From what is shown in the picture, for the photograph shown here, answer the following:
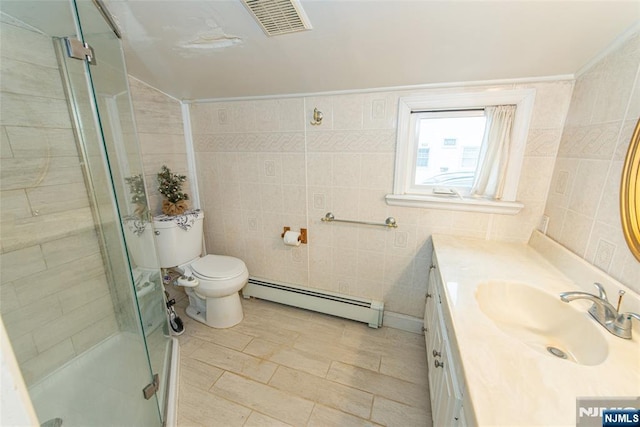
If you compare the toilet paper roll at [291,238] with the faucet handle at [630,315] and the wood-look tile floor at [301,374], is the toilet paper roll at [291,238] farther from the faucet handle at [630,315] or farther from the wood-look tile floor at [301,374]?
the faucet handle at [630,315]

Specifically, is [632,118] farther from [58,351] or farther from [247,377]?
[58,351]

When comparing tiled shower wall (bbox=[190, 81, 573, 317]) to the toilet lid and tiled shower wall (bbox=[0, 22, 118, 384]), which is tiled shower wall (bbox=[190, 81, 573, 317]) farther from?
tiled shower wall (bbox=[0, 22, 118, 384])

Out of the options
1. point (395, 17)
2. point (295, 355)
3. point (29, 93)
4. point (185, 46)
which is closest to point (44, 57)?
point (29, 93)

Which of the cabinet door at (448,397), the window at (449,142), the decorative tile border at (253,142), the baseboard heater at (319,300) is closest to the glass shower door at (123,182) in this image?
the decorative tile border at (253,142)

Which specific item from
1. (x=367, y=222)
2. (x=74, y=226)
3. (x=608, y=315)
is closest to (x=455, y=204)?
(x=367, y=222)

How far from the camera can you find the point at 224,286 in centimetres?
182

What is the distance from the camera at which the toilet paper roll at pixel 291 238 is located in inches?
78.0

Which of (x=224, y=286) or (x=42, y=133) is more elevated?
(x=42, y=133)

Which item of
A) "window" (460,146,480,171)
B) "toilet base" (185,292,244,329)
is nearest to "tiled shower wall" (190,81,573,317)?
"window" (460,146,480,171)

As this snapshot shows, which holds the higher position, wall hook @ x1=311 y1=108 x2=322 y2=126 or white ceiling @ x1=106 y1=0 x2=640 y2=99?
white ceiling @ x1=106 y1=0 x2=640 y2=99

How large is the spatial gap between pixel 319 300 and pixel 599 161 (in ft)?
5.96

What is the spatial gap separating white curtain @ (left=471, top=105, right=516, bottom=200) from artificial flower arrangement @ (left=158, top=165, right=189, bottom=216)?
2.17 meters

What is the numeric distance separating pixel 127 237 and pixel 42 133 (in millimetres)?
632

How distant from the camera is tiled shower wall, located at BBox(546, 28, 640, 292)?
91 cm
